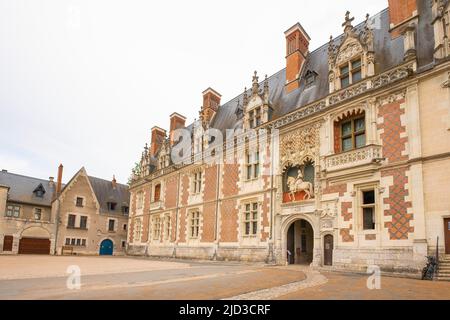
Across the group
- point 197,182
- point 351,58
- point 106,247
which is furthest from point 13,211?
point 351,58

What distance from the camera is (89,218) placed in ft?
122

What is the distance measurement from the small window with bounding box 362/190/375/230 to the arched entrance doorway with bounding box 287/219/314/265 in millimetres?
4856

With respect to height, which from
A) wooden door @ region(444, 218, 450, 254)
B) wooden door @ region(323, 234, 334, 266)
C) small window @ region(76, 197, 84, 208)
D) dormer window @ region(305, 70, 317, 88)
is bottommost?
wooden door @ region(323, 234, 334, 266)

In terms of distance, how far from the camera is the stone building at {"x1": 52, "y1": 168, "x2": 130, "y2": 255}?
3509 centimetres

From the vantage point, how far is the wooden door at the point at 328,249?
1505 centimetres

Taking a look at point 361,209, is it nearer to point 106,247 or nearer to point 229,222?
point 229,222

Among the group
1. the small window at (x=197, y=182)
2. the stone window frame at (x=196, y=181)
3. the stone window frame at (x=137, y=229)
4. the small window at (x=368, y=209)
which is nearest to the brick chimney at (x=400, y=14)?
the small window at (x=368, y=209)

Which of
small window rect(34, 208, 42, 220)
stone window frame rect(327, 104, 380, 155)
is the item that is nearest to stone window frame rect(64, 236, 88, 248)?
small window rect(34, 208, 42, 220)

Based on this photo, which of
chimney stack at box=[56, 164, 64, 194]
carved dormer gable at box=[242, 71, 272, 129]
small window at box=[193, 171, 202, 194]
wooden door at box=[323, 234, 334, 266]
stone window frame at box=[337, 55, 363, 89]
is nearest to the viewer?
wooden door at box=[323, 234, 334, 266]

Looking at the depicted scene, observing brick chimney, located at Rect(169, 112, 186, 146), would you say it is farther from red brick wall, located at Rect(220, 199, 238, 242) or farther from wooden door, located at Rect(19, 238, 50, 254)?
wooden door, located at Rect(19, 238, 50, 254)

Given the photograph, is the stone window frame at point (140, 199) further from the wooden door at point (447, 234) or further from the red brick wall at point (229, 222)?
the wooden door at point (447, 234)

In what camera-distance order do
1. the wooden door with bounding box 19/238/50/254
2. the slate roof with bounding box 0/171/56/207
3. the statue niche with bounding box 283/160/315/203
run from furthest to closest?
the slate roof with bounding box 0/171/56/207, the wooden door with bounding box 19/238/50/254, the statue niche with bounding box 283/160/315/203

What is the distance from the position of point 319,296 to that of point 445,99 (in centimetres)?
990
